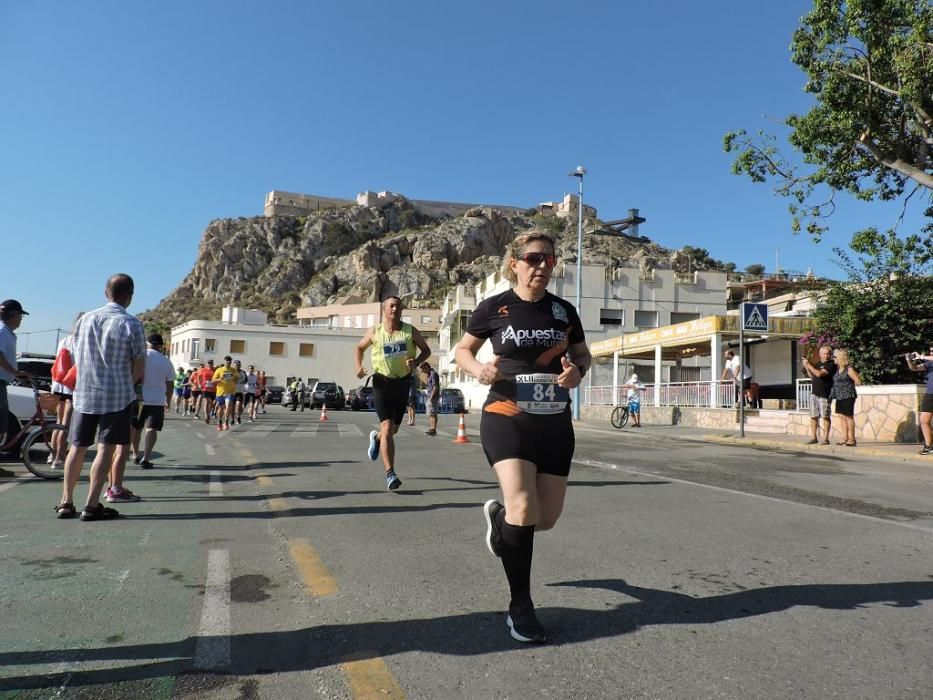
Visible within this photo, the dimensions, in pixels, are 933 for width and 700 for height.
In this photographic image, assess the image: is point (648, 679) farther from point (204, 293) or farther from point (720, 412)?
point (204, 293)

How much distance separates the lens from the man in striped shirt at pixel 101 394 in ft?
16.9

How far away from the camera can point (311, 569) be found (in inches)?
151

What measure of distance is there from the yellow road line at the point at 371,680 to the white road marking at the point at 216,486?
4356mm

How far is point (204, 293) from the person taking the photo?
127500 millimetres

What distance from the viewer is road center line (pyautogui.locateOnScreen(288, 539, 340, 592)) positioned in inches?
136

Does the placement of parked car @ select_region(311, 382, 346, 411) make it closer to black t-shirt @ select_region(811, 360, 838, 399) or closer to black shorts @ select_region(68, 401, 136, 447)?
black t-shirt @ select_region(811, 360, 838, 399)

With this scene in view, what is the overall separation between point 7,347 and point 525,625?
606 centimetres

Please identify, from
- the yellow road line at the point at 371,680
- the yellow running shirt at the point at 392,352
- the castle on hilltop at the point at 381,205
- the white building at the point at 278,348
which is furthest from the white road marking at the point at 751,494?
the castle on hilltop at the point at 381,205

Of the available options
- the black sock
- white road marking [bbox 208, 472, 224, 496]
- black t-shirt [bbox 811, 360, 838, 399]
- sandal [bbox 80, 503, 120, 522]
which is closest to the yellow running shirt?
white road marking [bbox 208, 472, 224, 496]

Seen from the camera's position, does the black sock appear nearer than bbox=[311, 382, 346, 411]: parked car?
Yes

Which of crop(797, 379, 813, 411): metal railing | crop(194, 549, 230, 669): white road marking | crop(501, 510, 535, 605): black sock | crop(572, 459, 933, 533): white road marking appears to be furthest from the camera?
crop(797, 379, 813, 411): metal railing

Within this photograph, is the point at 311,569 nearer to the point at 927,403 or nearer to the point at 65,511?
the point at 65,511

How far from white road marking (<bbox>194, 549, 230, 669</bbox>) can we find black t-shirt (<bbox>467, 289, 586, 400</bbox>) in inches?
60.5

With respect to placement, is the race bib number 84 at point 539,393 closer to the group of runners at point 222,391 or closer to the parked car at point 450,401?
the group of runners at point 222,391
